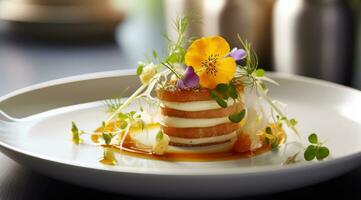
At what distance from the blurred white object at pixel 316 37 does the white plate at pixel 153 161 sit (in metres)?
0.39

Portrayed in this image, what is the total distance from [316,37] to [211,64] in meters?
0.97

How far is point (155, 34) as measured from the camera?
3.62m

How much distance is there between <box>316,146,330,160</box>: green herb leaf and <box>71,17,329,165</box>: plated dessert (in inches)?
1.8

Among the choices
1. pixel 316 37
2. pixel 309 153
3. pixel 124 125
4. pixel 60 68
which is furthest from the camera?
pixel 60 68

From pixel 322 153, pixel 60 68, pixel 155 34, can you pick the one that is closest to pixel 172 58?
pixel 322 153

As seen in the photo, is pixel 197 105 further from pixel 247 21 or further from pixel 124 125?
pixel 247 21

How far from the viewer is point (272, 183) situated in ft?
4.29

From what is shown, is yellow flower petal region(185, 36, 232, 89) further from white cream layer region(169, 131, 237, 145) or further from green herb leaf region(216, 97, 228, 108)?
white cream layer region(169, 131, 237, 145)

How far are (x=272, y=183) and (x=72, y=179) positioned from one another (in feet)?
1.22

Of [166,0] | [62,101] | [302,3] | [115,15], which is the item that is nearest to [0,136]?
[62,101]

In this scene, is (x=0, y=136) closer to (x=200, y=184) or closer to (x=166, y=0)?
(x=200, y=184)

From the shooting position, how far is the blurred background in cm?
250

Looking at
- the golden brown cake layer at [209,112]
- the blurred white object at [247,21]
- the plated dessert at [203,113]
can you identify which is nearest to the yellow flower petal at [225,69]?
the plated dessert at [203,113]

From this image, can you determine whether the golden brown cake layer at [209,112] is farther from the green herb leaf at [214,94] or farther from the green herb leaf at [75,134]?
the green herb leaf at [75,134]
